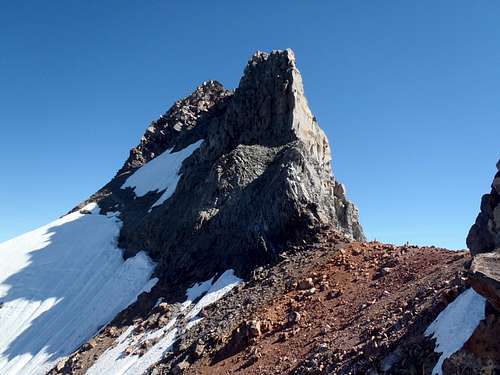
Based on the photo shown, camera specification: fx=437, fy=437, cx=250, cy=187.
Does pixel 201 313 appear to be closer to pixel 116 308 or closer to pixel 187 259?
pixel 187 259

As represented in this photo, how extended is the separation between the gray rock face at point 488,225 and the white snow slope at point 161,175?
41.9 m

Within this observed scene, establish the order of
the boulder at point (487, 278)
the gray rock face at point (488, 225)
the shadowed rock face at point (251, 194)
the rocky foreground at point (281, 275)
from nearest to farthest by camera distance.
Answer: the boulder at point (487, 278)
the rocky foreground at point (281, 275)
the gray rock face at point (488, 225)
the shadowed rock face at point (251, 194)

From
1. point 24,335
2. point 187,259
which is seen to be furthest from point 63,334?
point 187,259

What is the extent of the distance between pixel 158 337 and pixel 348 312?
540 inches

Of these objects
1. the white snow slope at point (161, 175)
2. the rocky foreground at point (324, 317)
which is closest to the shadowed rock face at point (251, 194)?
the white snow slope at point (161, 175)

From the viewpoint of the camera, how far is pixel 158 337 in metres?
29.1

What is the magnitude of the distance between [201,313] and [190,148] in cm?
4032

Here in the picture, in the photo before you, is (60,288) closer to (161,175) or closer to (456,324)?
(161,175)

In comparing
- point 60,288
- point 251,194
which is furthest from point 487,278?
point 60,288

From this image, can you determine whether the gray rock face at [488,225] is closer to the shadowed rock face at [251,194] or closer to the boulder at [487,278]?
the boulder at [487,278]

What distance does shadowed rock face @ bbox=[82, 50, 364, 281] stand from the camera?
3478 centimetres

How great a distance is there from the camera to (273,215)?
34906 mm

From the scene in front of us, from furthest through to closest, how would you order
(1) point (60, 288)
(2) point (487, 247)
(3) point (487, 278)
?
(1) point (60, 288)
(2) point (487, 247)
(3) point (487, 278)

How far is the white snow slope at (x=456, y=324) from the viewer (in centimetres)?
1292
